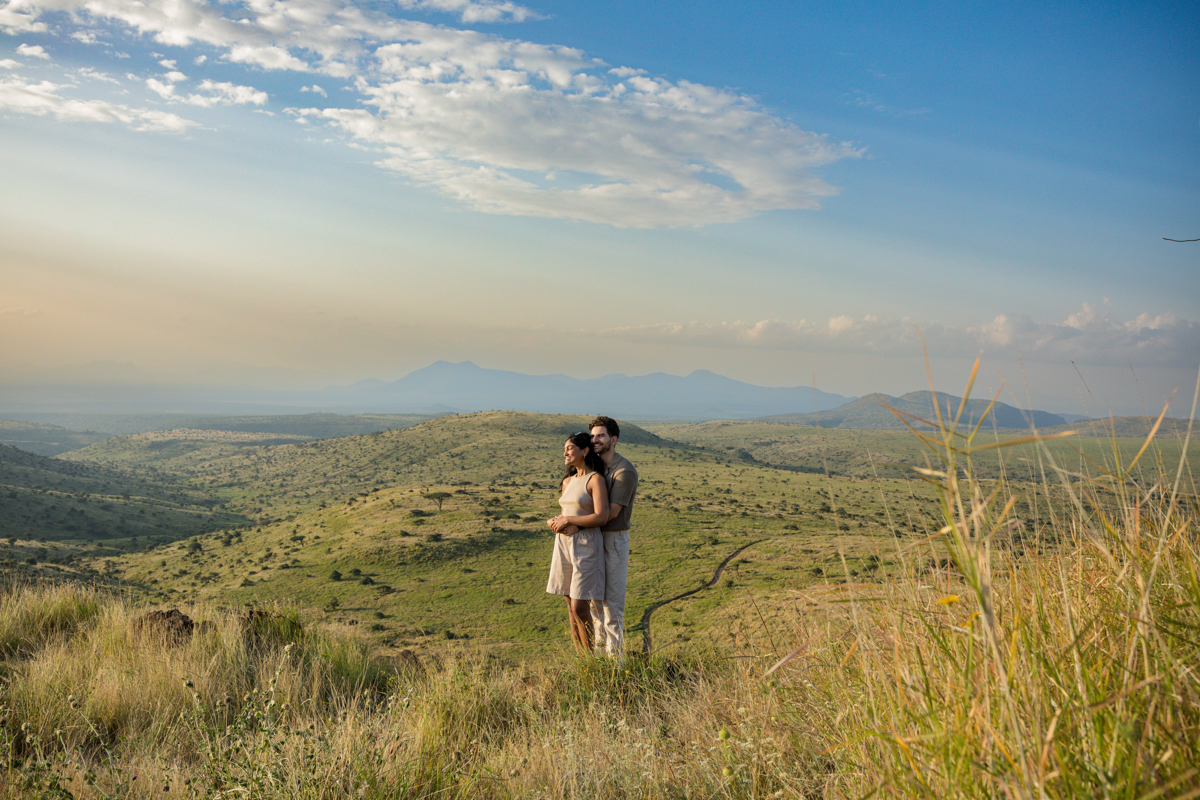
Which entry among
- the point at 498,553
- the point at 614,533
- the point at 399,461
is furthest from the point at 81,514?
the point at 614,533

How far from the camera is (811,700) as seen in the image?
317cm

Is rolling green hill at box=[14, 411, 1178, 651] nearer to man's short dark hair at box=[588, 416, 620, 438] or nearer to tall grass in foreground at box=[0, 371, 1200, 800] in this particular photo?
tall grass in foreground at box=[0, 371, 1200, 800]

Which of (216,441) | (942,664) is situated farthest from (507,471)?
(216,441)

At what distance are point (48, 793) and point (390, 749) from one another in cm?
135

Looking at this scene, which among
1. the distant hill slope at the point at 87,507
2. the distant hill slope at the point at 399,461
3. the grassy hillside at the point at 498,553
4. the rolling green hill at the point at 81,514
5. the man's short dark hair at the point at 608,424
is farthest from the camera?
the distant hill slope at the point at 399,461

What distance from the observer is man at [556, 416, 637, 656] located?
225 inches

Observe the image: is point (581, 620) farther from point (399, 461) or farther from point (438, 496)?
point (399, 461)

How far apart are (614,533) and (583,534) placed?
30cm

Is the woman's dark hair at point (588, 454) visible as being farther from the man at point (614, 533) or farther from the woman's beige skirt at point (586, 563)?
the woman's beige skirt at point (586, 563)

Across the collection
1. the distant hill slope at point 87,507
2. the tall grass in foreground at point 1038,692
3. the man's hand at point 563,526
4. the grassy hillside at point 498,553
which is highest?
the tall grass in foreground at point 1038,692

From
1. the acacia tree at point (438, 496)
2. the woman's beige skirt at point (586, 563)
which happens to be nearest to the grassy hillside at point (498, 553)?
the acacia tree at point (438, 496)

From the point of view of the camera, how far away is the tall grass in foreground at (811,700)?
1.50m

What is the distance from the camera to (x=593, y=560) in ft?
18.9

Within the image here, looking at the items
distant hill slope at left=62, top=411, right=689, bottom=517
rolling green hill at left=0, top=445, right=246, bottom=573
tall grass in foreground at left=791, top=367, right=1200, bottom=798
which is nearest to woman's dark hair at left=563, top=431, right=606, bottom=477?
tall grass in foreground at left=791, top=367, right=1200, bottom=798
